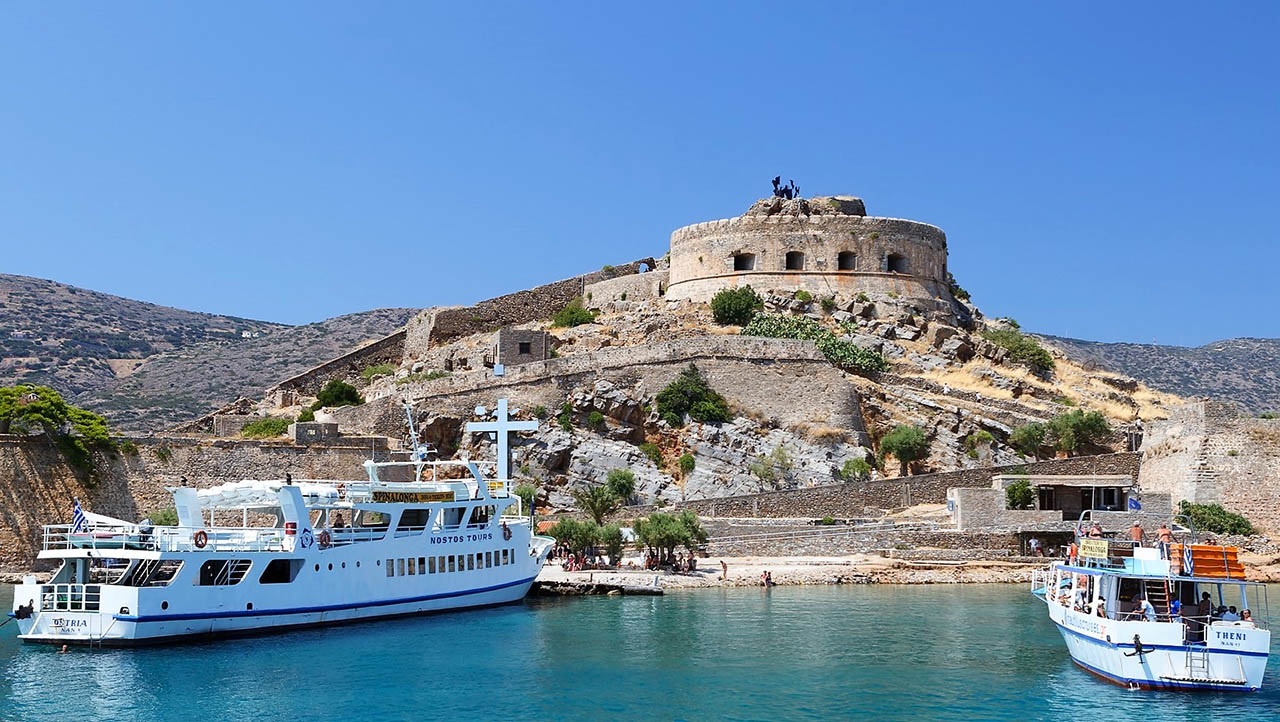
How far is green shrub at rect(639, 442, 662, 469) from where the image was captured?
132 feet

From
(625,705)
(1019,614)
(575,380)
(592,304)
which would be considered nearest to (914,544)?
(1019,614)

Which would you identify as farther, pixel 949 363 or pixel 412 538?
pixel 949 363

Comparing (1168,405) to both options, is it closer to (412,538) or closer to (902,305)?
(902,305)

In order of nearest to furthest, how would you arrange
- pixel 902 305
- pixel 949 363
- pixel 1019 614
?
pixel 1019 614 → pixel 949 363 → pixel 902 305

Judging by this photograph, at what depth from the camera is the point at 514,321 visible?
5462 cm

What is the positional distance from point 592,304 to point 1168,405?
21190mm

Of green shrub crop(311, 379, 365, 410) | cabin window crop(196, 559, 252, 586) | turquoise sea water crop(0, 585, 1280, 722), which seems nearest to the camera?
turquoise sea water crop(0, 585, 1280, 722)

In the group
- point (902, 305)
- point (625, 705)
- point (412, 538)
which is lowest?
point (625, 705)

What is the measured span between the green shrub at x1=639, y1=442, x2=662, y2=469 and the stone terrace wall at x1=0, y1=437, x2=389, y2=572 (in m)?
7.33

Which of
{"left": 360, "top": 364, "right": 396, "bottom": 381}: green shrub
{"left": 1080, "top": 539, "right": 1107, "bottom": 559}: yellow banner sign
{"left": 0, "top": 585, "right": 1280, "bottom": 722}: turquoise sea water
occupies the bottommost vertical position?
{"left": 0, "top": 585, "right": 1280, "bottom": 722}: turquoise sea water

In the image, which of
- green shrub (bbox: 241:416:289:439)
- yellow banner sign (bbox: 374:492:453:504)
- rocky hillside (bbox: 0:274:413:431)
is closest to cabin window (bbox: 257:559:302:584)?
yellow banner sign (bbox: 374:492:453:504)

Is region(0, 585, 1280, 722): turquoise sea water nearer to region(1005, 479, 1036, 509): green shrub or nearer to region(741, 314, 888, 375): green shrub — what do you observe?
region(1005, 479, 1036, 509): green shrub

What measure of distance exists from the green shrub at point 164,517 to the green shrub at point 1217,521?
983 inches

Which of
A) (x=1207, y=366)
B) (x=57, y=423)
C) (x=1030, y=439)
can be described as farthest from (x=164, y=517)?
(x=1207, y=366)
